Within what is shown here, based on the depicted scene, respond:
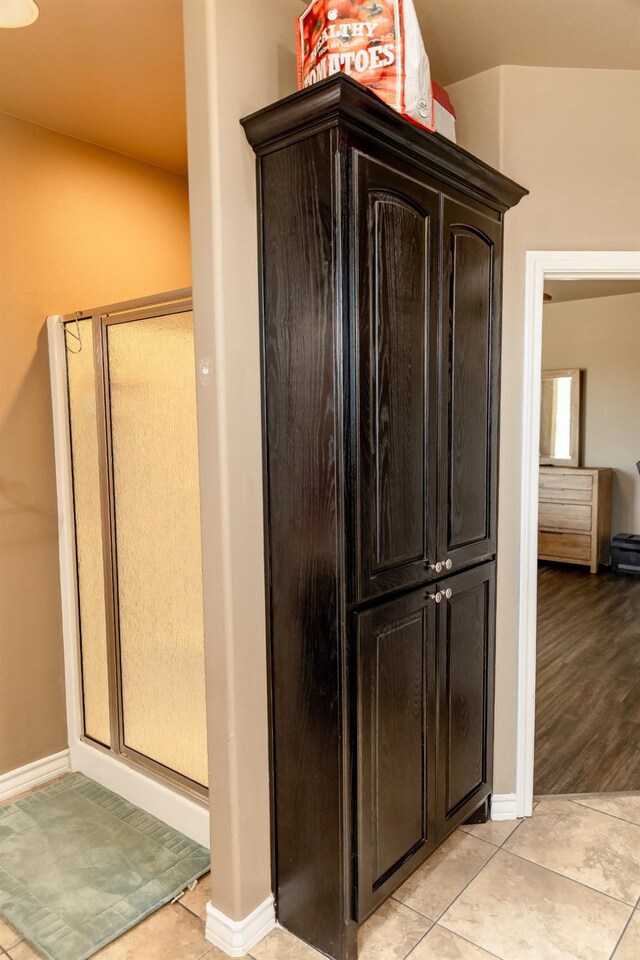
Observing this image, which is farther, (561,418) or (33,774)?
(561,418)

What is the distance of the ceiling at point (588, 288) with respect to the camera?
18.2ft

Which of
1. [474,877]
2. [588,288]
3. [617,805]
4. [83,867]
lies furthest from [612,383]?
[83,867]

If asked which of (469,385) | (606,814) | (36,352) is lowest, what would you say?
(606,814)

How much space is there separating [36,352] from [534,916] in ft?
8.44

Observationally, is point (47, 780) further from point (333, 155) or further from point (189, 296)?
point (333, 155)

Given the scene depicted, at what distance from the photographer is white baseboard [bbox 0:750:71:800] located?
2.49 m

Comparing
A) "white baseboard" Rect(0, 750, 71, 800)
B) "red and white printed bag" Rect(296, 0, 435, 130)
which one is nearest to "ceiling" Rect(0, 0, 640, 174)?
"red and white printed bag" Rect(296, 0, 435, 130)

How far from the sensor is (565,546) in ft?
19.6

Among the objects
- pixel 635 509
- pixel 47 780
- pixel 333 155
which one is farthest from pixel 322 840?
pixel 635 509

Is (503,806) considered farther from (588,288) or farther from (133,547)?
(588,288)

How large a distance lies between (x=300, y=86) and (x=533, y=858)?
243cm

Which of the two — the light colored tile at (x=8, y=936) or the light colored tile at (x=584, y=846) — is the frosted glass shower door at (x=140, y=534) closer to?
the light colored tile at (x=8, y=936)

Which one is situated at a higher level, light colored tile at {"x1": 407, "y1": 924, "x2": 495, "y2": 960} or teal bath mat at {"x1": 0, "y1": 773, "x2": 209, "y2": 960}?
teal bath mat at {"x1": 0, "y1": 773, "x2": 209, "y2": 960}

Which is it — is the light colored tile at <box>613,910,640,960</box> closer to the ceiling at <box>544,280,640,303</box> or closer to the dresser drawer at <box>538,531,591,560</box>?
the dresser drawer at <box>538,531,591,560</box>
